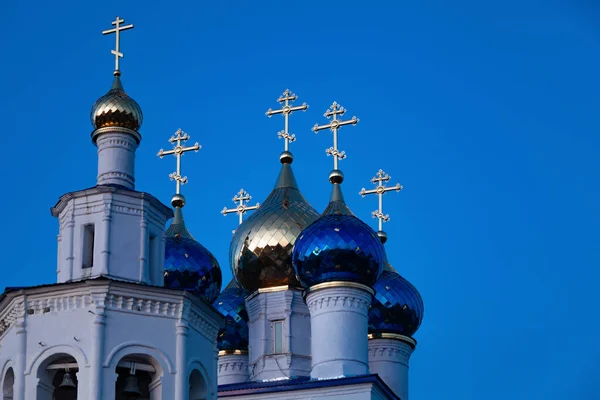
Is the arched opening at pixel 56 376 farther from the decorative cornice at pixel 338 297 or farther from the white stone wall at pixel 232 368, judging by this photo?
the white stone wall at pixel 232 368

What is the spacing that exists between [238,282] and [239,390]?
327 centimetres

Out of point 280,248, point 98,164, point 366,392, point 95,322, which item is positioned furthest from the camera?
point 280,248

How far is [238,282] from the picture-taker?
24.9 meters

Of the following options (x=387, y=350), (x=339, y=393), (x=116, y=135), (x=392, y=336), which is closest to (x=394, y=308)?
(x=392, y=336)

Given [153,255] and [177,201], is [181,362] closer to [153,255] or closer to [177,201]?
[153,255]

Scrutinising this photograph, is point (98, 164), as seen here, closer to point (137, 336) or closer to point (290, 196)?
point (137, 336)

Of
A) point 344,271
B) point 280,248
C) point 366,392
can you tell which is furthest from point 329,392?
point 280,248

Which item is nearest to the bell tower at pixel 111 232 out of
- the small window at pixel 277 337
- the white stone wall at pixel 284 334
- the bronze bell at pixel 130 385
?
the bronze bell at pixel 130 385

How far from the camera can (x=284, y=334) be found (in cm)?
2359

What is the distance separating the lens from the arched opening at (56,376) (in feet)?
57.5

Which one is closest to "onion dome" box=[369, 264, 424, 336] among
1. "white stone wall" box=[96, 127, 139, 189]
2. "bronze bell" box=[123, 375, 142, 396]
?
"white stone wall" box=[96, 127, 139, 189]

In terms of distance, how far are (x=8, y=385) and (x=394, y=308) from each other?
27.6 feet

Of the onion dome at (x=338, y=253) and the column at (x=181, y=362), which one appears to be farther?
the onion dome at (x=338, y=253)

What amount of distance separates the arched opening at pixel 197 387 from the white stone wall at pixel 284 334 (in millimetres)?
4803
